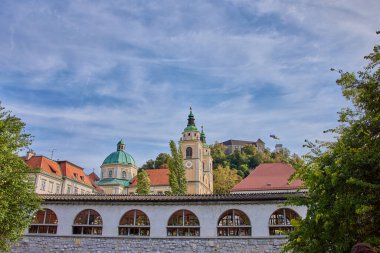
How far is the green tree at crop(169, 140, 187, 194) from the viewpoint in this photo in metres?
38.6

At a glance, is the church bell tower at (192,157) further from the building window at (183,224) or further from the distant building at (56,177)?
the building window at (183,224)

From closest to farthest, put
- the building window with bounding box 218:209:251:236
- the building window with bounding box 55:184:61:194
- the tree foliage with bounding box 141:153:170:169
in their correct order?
the building window with bounding box 218:209:251:236
the building window with bounding box 55:184:61:194
the tree foliage with bounding box 141:153:170:169

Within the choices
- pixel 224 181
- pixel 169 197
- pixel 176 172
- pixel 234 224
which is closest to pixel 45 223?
pixel 169 197

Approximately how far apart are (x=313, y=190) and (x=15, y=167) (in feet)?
41.5

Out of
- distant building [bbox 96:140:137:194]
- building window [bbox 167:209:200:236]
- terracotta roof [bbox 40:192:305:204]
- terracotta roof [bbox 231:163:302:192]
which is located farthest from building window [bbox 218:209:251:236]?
distant building [bbox 96:140:137:194]

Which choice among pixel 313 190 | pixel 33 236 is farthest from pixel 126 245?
pixel 313 190

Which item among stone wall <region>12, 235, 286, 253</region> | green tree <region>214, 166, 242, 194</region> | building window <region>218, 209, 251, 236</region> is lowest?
stone wall <region>12, 235, 286, 253</region>

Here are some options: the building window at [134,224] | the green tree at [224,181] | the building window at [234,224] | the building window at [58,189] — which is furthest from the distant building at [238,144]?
the building window at [134,224]

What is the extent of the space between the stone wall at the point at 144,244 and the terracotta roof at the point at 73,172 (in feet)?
92.3

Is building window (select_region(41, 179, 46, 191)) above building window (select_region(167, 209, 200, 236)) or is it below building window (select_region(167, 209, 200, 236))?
above

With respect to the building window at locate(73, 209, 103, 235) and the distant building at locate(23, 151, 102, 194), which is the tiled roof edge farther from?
the distant building at locate(23, 151, 102, 194)

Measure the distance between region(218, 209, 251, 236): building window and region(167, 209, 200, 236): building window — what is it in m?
1.53

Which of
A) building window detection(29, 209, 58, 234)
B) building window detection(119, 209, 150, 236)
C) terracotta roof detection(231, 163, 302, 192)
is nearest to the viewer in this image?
building window detection(119, 209, 150, 236)

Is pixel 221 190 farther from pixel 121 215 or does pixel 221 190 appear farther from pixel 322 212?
pixel 322 212
